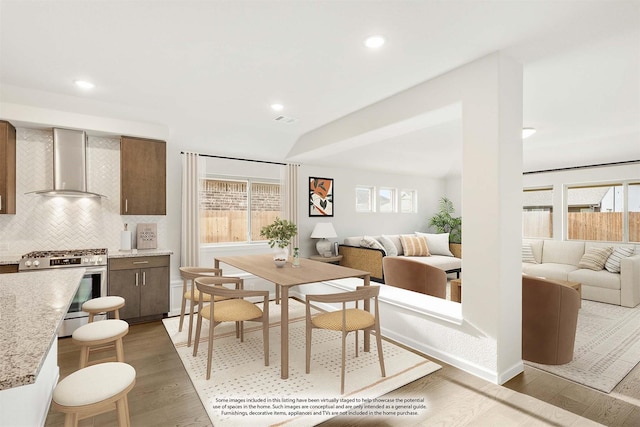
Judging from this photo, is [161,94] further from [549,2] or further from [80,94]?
[549,2]

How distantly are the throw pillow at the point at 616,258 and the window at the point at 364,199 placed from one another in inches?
157

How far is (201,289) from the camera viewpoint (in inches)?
105

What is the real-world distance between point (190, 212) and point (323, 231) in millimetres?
2256

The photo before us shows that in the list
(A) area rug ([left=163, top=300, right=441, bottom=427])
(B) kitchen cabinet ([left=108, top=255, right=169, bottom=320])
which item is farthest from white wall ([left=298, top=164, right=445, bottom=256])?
(A) area rug ([left=163, top=300, right=441, bottom=427])

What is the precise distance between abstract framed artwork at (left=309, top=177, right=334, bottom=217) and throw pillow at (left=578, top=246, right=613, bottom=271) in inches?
166

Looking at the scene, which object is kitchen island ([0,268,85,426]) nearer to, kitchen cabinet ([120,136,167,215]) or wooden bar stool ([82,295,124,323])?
wooden bar stool ([82,295,124,323])

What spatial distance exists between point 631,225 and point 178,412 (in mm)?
7147

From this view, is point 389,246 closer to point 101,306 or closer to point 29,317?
point 101,306

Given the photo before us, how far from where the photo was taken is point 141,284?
12.8ft

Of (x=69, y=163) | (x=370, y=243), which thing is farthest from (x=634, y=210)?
(x=69, y=163)

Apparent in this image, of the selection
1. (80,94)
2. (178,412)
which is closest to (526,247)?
(178,412)

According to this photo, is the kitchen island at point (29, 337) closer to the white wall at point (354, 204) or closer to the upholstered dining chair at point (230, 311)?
the upholstered dining chair at point (230, 311)

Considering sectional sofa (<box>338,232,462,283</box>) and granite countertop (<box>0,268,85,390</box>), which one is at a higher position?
granite countertop (<box>0,268,85,390</box>)

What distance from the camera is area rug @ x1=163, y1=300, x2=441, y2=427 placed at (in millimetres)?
2166
